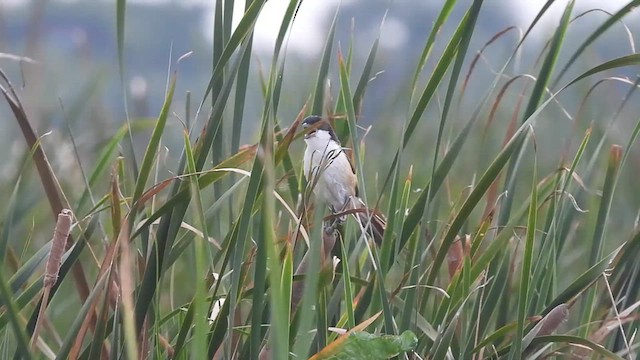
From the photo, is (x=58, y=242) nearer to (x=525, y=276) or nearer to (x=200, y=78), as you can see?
(x=525, y=276)

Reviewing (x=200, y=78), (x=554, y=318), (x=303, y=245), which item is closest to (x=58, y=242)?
(x=303, y=245)

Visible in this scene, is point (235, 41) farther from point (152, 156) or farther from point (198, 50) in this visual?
point (198, 50)

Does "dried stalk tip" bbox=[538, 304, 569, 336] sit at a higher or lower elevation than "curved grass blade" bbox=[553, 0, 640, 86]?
lower

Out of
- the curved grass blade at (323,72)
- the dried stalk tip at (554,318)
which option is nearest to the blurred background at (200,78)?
the curved grass blade at (323,72)

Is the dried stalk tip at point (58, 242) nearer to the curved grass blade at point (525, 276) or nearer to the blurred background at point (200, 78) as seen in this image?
the blurred background at point (200, 78)

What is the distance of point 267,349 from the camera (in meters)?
1.10

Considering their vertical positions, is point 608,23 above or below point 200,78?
above

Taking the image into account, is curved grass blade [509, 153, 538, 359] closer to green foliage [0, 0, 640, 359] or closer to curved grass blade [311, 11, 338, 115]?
green foliage [0, 0, 640, 359]

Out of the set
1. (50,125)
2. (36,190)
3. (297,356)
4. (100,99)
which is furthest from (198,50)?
(297,356)

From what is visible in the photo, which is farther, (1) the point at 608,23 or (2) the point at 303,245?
(2) the point at 303,245

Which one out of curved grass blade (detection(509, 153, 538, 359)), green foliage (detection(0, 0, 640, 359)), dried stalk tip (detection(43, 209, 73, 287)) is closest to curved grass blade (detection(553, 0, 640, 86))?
green foliage (detection(0, 0, 640, 359))

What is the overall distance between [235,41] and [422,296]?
53cm

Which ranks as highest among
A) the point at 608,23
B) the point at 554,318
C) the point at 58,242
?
the point at 608,23

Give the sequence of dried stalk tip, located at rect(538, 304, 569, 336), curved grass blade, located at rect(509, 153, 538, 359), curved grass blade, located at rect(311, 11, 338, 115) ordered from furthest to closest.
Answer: curved grass blade, located at rect(311, 11, 338, 115), dried stalk tip, located at rect(538, 304, 569, 336), curved grass blade, located at rect(509, 153, 538, 359)
